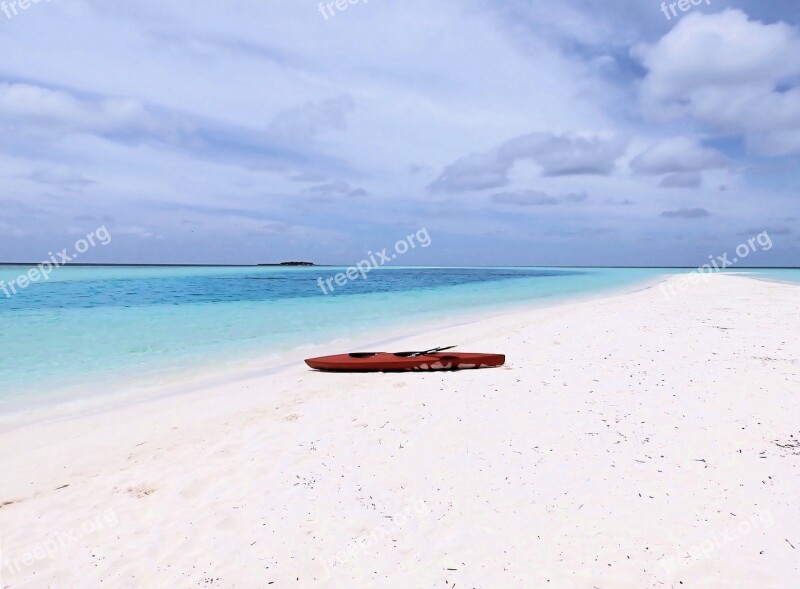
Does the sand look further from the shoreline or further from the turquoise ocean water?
the turquoise ocean water

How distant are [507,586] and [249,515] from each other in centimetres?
265

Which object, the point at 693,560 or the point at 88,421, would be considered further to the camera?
the point at 88,421

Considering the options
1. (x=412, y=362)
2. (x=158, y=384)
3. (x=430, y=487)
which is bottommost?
(x=430, y=487)

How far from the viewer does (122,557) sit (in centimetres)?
393

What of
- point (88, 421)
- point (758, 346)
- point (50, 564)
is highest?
point (88, 421)

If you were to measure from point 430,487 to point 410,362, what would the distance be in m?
5.37

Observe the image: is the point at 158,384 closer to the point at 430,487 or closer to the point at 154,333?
the point at 430,487

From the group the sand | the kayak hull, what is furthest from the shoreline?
the kayak hull

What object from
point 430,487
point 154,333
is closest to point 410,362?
point 430,487

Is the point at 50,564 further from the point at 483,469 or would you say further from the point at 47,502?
the point at 483,469

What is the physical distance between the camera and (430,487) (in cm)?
480

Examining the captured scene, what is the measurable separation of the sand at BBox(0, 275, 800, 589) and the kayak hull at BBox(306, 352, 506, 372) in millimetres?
1146

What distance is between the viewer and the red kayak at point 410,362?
1000cm

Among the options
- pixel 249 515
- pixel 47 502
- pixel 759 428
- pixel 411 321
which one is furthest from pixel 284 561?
pixel 411 321
